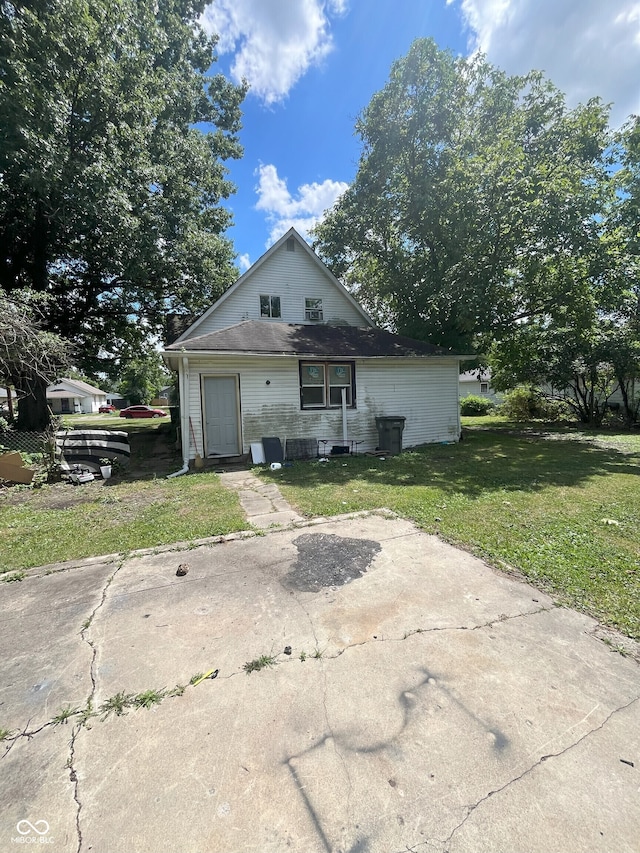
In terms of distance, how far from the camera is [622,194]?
12930mm

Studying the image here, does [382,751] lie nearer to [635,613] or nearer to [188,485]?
[635,613]

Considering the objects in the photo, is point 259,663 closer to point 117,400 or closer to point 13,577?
point 13,577

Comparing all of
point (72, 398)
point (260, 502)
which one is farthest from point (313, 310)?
point (72, 398)

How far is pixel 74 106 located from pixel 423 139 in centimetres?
1184

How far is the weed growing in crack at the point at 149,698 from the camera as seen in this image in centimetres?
218

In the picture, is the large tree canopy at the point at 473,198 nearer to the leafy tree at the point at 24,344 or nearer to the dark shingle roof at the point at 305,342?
the dark shingle roof at the point at 305,342

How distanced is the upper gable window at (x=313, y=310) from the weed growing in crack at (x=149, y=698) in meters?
13.3

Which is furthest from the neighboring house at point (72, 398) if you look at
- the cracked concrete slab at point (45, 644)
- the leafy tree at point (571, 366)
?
the cracked concrete slab at point (45, 644)

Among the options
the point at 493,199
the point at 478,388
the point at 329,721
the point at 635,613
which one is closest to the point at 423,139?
the point at 493,199

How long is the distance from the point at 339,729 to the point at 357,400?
32.2ft

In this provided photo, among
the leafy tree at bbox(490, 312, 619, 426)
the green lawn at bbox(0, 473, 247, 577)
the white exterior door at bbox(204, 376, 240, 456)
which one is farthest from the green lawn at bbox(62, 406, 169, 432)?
the leafy tree at bbox(490, 312, 619, 426)

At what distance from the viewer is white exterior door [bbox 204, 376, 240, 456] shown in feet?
32.6

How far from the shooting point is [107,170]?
10969 millimetres

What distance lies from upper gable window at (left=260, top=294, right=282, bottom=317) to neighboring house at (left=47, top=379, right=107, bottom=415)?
139ft
